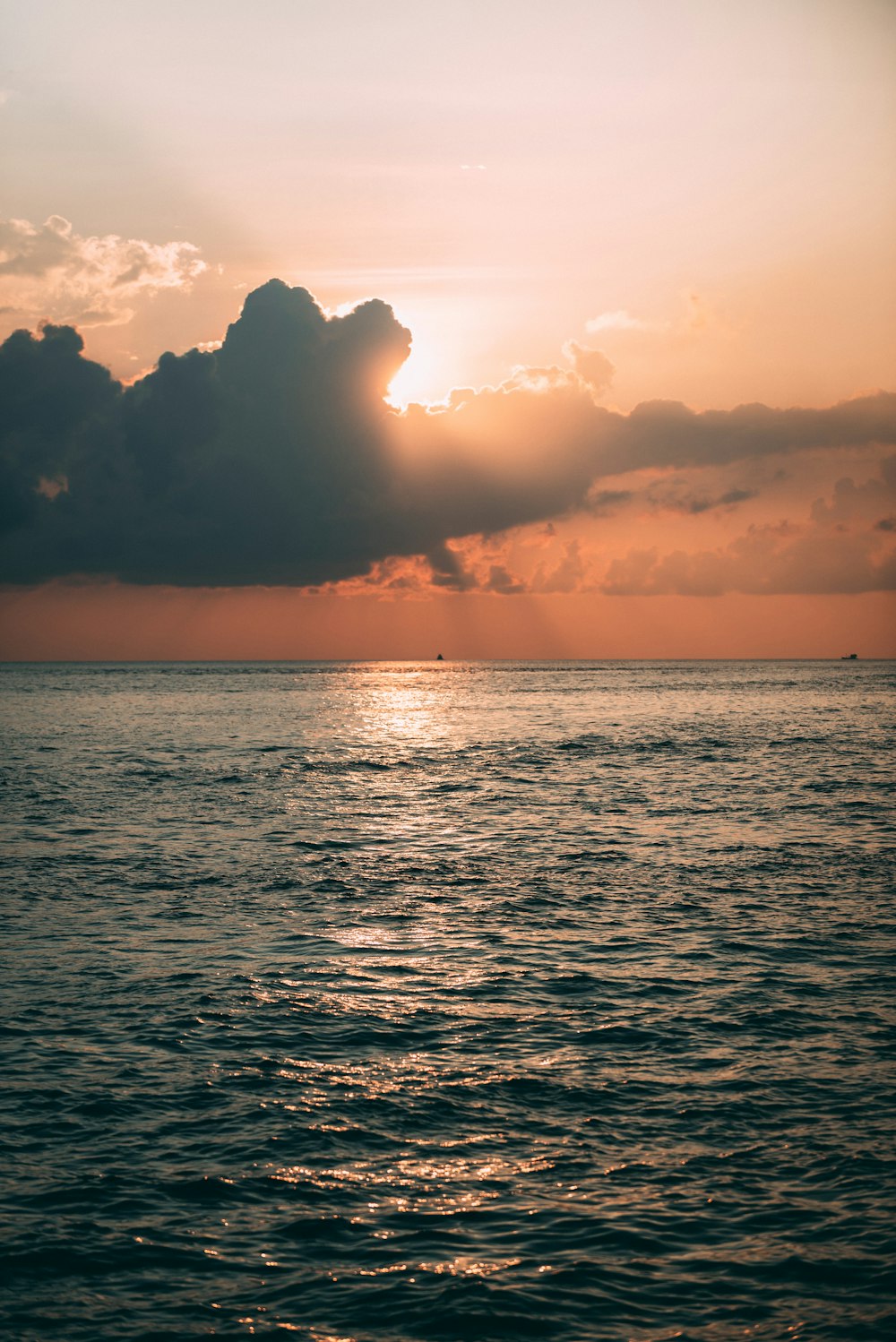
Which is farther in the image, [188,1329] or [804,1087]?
[804,1087]

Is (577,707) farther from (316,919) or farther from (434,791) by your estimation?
(316,919)

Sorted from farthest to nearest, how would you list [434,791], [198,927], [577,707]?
[577,707] < [434,791] < [198,927]

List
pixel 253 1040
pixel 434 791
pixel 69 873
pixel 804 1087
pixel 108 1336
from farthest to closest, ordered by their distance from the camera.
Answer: pixel 434 791
pixel 69 873
pixel 253 1040
pixel 804 1087
pixel 108 1336

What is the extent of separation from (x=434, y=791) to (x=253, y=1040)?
4341 cm

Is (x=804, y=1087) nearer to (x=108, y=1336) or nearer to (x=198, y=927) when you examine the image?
(x=108, y=1336)

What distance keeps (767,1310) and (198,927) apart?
65.7 feet

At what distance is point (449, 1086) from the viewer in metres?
18.3

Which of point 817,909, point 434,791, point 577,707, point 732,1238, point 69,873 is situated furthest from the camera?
point 577,707

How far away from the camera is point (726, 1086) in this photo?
59.8ft

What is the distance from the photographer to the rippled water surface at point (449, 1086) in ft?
41.4

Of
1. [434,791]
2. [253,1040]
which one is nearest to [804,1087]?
[253,1040]

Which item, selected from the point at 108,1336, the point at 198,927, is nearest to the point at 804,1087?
the point at 108,1336

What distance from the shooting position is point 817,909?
3162cm

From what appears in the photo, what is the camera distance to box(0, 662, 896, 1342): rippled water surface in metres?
12.6
